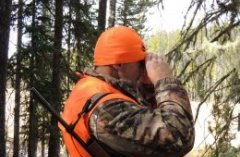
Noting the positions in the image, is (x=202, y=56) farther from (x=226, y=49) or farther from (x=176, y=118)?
(x=176, y=118)

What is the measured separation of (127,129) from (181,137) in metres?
0.23

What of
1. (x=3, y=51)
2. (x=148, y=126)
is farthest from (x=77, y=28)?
(x=148, y=126)

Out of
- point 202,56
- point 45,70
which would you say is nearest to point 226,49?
point 202,56

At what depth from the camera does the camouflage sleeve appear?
217cm

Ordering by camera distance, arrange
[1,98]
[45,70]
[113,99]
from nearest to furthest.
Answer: [113,99]
[1,98]
[45,70]

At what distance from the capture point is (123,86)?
246 cm

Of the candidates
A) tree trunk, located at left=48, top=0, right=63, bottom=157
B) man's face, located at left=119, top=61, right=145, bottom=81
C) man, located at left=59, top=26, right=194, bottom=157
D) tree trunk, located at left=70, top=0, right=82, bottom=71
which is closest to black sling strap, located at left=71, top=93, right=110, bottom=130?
man, located at left=59, top=26, right=194, bottom=157

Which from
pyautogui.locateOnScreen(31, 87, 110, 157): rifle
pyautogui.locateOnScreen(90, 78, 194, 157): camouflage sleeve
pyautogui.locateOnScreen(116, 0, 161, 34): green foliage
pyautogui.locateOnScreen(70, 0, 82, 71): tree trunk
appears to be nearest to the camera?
pyautogui.locateOnScreen(90, 78, 194, 157): camouflage sleeve

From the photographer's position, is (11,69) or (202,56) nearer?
(202,56)

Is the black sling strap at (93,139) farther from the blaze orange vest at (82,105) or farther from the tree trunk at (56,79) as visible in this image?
the tree trunk at (56,79)

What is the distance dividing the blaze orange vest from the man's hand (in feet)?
0.48

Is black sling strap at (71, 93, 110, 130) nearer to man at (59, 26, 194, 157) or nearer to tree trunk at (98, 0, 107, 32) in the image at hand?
man at (59, 26, 194, 157)

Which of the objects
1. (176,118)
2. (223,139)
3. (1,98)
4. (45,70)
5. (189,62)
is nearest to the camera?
(176,118)

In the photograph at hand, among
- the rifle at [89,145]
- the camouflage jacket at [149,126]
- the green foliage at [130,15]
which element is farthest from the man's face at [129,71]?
the green foliage at [130,15]
